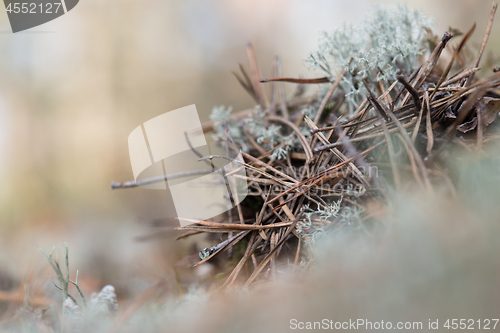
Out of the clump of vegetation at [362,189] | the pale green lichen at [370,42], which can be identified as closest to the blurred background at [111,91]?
the clump of vegetation at [362,189]

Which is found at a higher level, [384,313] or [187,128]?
[187,128]

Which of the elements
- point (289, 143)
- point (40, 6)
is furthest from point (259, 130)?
point (40, 6)

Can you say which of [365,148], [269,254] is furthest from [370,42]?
[269,254]

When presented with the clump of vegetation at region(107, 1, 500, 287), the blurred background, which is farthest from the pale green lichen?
the blurred background

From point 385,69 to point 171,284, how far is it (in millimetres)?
582

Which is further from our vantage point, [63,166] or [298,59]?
[298,59]

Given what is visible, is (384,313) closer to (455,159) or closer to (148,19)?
(455,159)

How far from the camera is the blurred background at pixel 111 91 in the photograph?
0.95m

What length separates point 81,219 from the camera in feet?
3.37

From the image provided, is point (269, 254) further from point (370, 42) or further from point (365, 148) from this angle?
point (370, 42)

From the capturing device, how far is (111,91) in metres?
1.23

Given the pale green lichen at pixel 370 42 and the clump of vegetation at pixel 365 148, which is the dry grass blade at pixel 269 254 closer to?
the clump of vegetation at pixel 365 148

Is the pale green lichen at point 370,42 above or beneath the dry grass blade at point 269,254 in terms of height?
above

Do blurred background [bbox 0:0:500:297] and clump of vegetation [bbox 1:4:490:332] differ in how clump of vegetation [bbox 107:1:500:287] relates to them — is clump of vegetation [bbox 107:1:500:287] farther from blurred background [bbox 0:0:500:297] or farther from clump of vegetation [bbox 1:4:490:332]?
blurred background [bbox 0:0:500:297]
